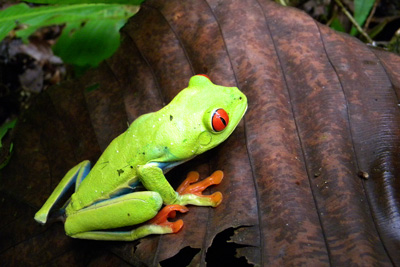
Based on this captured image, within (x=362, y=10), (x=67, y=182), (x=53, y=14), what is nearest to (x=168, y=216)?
(x=67, y=182)

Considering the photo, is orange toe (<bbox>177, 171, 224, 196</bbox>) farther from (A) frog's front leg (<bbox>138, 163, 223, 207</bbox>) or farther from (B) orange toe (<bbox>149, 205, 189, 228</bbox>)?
(B) orange toe (<bbox>149, 205, 189, 228</bbox>)

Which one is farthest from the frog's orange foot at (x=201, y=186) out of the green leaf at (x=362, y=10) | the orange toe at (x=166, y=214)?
the green leaf at (x=362, y=10)

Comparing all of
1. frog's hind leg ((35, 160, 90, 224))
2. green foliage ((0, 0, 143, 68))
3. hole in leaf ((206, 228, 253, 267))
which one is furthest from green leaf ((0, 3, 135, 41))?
A: hole in leaf ((206, 228, 253, 267))

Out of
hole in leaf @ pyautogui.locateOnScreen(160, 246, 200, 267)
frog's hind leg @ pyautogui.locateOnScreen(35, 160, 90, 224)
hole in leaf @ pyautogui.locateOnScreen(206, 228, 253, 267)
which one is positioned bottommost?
frog's hind leg @ pyautogui.locateOnScreen(35, 160, 90, 224)

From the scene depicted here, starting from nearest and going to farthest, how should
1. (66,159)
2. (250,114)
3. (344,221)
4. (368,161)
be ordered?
1. (344,221)
2. (368,161)
3. (250,114)
4. (66,159)

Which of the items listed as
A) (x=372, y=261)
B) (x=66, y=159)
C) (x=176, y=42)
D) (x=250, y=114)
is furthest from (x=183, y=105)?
(x=372, y=261)

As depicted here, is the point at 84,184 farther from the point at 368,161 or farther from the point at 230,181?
the point at 368,161
